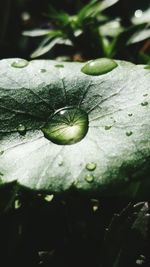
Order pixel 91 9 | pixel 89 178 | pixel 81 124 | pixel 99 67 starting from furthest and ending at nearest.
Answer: pixel 91 9
pixel 99 67
pixel 81 124
pixel 89 178

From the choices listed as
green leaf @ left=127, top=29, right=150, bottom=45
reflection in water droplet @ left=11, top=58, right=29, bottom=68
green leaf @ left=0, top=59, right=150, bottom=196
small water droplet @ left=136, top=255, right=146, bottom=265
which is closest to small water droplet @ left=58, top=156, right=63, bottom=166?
green leaf @ left=0, top=59, right=150, bottom=196

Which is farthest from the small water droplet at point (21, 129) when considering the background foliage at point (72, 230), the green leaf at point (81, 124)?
the background foliage at point (72, 230)

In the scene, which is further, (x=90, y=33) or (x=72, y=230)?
(x=90, y=33)

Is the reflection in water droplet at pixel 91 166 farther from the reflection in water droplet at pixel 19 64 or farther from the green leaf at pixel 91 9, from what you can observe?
the green leaf at pixel 91 9

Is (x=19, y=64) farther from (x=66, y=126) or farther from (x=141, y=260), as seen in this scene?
(x=141, y=260)

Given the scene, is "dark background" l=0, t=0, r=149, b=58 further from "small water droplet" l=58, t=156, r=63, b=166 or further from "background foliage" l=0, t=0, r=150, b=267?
"small water droplet" l=58, t=156, r=63, b=166

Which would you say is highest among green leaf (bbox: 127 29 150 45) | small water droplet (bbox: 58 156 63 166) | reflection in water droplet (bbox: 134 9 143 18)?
reflection in water droplet (bbox: 134 9 143 18)

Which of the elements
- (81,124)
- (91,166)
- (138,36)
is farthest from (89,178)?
(138,36)

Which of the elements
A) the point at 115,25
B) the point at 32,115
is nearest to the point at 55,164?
the point at 32,115
